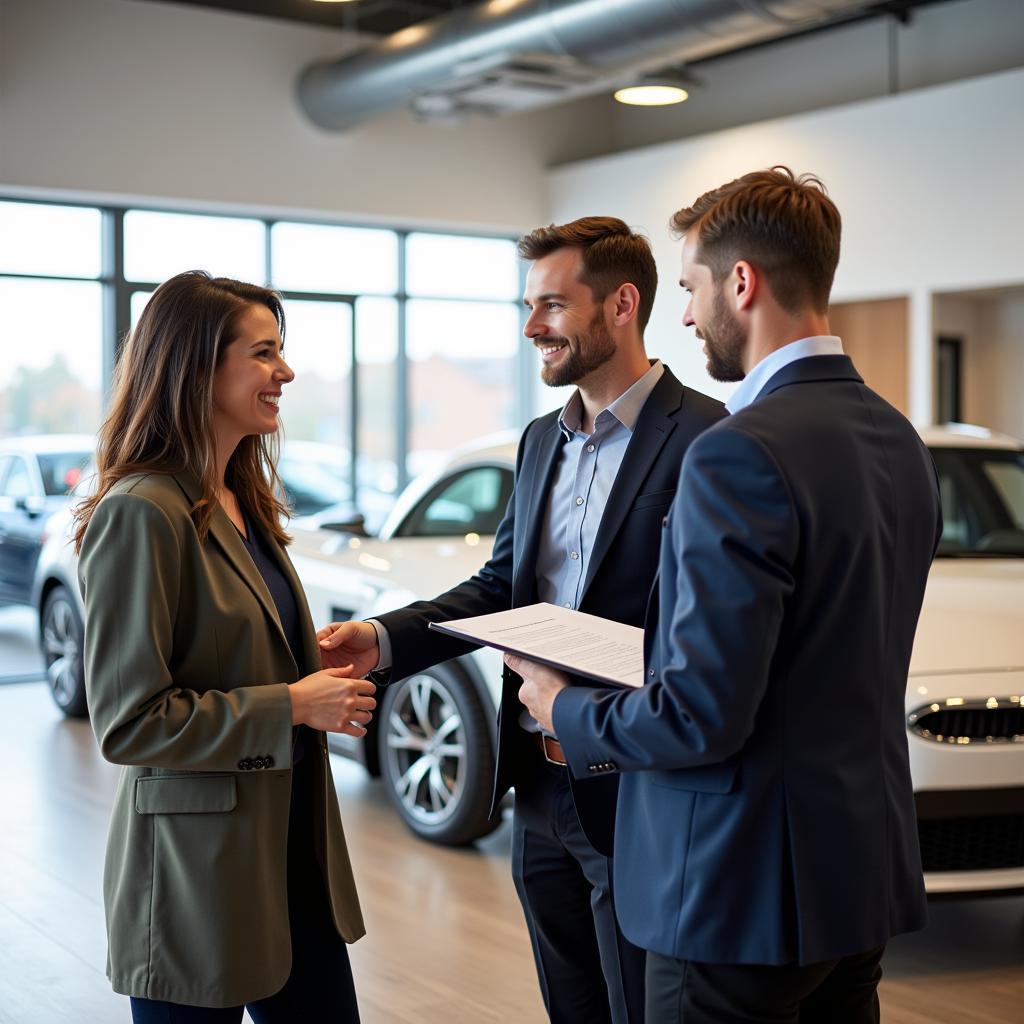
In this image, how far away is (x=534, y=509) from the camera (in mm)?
→ 2613

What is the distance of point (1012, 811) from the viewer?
12.0 ft

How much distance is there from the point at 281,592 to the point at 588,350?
2.40ft

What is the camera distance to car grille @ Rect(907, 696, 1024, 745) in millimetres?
3631

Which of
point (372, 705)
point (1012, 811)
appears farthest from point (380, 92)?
point (372, 705)

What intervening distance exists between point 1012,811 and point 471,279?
849 centimetres

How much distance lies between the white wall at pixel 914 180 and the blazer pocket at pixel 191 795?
7124 mm

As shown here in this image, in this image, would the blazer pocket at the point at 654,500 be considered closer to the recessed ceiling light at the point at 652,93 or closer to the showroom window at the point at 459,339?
the recessed ceiling light at the point at 652,93

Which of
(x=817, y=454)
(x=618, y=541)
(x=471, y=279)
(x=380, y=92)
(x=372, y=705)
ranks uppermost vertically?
(x=380, y=92)

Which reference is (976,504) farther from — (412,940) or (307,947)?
(307,947)

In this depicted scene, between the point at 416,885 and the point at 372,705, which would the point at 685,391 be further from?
the point at 416,885

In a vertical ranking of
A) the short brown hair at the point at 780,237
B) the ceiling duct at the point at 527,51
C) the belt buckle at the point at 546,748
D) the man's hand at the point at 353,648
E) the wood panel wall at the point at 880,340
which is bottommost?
the belt buckle at the point at 546,748

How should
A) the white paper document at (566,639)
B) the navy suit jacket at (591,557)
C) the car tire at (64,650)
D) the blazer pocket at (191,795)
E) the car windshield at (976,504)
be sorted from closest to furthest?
the white paper document at (566,639) < the blazer pocket at (191,795) < the navy suit jacket at (591,557) < the car windshield at (976,504) < the car tire at (64,650)

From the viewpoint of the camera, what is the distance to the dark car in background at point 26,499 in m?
8.61

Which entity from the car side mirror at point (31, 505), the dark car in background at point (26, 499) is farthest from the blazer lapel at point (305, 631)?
the car side mirror at point (31, 505)
